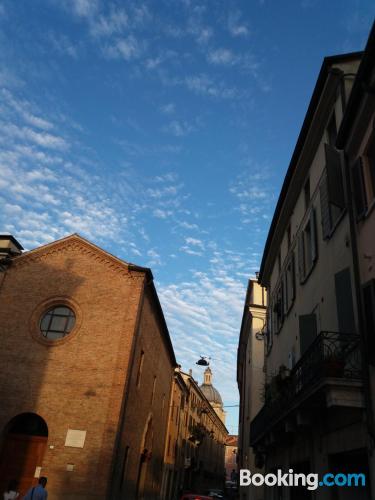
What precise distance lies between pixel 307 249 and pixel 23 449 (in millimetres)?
13449

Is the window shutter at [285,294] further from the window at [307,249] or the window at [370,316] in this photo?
the window at [370,316]

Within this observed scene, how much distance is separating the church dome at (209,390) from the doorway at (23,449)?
83492mm

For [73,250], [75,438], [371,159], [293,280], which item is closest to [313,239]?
[293,280]

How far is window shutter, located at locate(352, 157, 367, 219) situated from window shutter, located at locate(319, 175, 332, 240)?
1739 mm

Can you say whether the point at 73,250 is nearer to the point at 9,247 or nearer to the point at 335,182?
the point at 9,247

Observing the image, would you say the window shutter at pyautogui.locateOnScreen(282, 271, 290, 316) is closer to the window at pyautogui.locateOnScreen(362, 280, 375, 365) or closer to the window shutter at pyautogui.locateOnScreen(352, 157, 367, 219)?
the window shutter at pyautogui.locateOnScreen(352, 157, 367, 219)

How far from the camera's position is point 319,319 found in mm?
11148

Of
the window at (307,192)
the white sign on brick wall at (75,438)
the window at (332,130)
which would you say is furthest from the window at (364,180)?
the white sign on brick wall at (75,438)

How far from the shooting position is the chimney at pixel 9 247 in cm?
2084

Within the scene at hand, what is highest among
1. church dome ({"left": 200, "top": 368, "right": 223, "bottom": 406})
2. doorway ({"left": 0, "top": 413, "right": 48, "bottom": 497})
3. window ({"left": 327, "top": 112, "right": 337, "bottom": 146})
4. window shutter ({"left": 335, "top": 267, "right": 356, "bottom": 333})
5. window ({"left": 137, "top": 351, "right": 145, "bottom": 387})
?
church dome ({"left": 200, "top": 368, "right": 223, "bottom": 406})

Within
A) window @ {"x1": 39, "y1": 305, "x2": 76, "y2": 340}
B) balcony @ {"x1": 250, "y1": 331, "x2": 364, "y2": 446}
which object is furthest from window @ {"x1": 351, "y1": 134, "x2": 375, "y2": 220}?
window @ {"x1": 39, "y1": 305, "x2": 76, "y2": 340}

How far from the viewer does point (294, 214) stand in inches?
615

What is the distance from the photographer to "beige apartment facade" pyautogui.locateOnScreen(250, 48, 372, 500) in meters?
8.01

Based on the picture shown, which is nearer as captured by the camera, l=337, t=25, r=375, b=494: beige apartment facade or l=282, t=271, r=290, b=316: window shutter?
l=337, t=25, r=375, b=494: beige apartment facade
